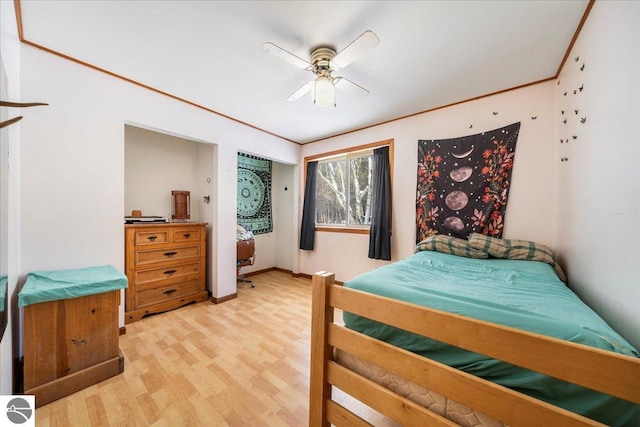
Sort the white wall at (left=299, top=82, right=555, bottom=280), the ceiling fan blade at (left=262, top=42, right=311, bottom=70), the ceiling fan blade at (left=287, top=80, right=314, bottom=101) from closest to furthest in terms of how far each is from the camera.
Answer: the ceiling fan blade at (left=262, top=42, right=311, bottom=70), the ceiling fan blade at (left=287, top=80, right=314, bottom=101), the white wall at (left=299, top=82, right=555, bottom=280)

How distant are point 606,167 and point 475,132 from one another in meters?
1.42

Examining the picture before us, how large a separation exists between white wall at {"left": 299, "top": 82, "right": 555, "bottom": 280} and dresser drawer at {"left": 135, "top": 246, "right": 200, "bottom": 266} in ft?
6.55

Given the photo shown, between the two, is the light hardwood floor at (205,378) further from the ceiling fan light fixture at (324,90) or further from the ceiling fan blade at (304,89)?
the ceiling fan blade at (304,89)

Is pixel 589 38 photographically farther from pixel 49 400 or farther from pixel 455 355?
pixel 49 400

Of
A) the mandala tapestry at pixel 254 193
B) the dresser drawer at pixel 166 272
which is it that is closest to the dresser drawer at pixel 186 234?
the dresser drawer at pixel 166 272

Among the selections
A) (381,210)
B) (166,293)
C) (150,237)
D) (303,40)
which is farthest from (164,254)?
(381,210)

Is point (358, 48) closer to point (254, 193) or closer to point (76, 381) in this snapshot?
point (76, 381)

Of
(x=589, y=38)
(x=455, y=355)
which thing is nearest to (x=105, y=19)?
(x=455, y=355)

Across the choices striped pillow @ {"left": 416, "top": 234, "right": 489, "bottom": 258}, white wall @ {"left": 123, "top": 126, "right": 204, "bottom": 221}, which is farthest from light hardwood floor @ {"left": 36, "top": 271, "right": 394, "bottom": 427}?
striped pillow @ {"left": 416, "top": 234, "right": 489, "bottom": 258}

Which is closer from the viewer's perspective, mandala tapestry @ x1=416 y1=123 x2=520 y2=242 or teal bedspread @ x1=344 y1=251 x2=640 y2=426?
teal bedspread @ x1=344 y1=251 x2=640 y2=426

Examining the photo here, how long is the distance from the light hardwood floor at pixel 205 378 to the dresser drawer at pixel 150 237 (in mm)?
812

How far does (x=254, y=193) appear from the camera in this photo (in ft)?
13.7

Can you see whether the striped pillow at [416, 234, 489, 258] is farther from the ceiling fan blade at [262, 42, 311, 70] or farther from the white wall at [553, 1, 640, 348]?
the ceiling fan blade at [262, 42, 311, 70]

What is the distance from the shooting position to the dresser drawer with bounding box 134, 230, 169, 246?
236 centimetres
